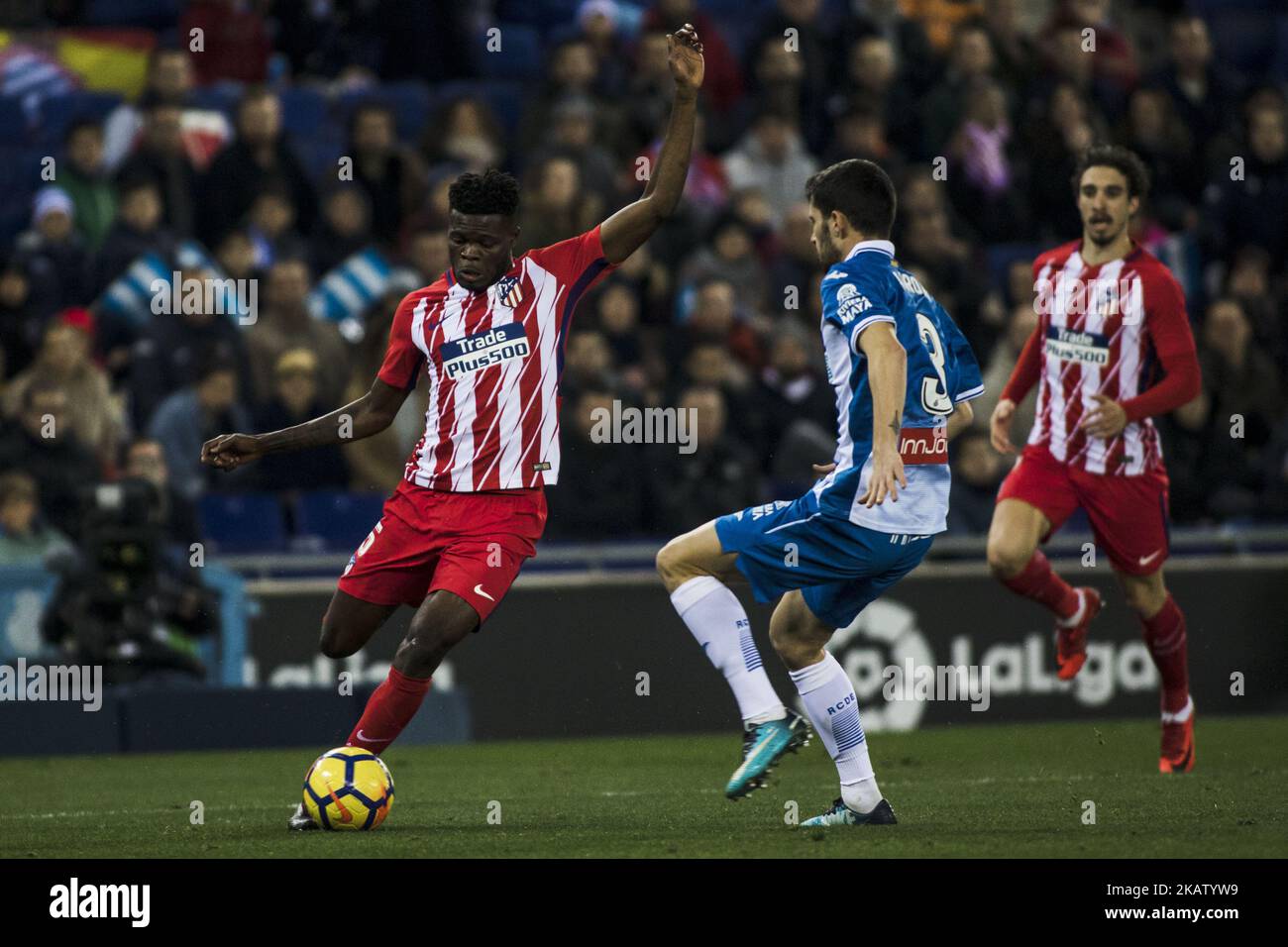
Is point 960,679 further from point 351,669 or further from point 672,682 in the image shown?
point 351,669

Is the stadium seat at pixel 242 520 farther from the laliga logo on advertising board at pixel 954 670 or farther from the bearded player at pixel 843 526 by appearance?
the bearded player at pixel 843 526

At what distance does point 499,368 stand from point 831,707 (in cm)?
173

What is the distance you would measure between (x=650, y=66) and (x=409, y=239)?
2.15m

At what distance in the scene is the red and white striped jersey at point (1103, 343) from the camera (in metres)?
9.29

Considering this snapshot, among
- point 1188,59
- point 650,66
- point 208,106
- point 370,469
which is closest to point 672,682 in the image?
point 370,469

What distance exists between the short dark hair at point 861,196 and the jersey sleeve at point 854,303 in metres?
0.25

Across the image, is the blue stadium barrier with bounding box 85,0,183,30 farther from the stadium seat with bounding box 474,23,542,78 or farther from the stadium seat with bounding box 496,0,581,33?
the stadium seat with bounding box 496,0,581,33

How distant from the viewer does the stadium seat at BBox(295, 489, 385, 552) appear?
40.6 ft

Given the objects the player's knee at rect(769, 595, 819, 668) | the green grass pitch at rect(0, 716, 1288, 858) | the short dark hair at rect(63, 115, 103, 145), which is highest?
the short dark hair at rect(63, 115, 103, 145)

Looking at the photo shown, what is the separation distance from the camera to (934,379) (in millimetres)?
7105

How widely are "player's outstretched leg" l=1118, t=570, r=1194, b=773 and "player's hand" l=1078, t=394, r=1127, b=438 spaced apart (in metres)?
0.82

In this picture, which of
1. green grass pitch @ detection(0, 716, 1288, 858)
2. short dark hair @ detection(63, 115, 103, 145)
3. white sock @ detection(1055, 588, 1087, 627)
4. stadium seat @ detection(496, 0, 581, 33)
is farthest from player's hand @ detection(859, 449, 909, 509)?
stadium seat @ detection(496, 0, 581, 33)

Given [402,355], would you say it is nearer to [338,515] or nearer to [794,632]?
[794,632]

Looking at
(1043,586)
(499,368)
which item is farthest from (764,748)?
(1043,586)
